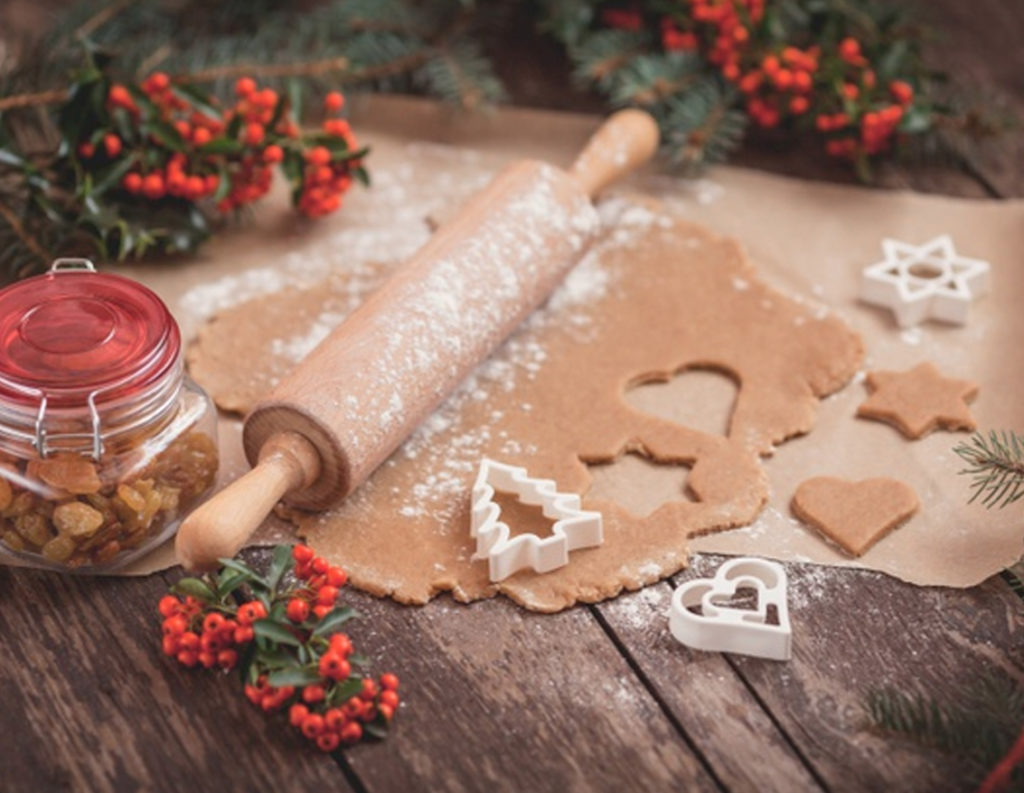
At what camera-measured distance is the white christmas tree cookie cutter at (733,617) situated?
1298 mm

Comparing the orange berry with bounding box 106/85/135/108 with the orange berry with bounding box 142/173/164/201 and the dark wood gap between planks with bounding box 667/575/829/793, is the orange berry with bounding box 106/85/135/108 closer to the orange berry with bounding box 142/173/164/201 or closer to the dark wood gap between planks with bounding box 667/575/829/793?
the orange berry with bounding box 142/173/164/201

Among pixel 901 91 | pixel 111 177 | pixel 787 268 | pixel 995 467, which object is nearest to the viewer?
pixel 995 467

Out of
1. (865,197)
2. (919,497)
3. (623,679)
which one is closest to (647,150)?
(865,197)

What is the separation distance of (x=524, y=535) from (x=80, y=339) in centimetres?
45

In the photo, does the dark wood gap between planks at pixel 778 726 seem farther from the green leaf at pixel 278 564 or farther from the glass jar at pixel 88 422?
the glass jar at pixel 88 422

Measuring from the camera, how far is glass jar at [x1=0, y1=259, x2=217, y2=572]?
127 centimetres

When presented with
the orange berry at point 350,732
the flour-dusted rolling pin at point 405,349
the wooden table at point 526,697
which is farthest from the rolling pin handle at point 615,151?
the orange berry at point 350,732

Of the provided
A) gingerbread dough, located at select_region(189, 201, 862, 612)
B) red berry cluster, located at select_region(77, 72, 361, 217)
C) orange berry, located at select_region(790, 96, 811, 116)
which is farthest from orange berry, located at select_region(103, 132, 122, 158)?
orange berry, located at select_region(790, 96, 811, 116)

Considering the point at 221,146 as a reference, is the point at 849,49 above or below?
above

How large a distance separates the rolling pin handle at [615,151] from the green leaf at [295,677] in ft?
2.60

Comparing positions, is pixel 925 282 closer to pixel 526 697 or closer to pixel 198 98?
pixel 526 697

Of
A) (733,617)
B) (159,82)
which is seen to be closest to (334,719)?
(733,617)

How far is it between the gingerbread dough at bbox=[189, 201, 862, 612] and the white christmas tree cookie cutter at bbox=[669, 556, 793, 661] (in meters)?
0.05

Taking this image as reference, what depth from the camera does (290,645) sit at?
1.26m
